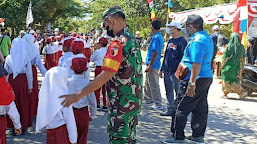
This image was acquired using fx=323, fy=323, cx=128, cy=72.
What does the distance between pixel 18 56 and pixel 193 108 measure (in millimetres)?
2806

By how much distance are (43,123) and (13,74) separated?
1989 mm

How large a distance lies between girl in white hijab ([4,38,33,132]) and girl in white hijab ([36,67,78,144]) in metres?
1.89

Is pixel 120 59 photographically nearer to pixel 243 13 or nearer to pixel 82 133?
pixel 82 133

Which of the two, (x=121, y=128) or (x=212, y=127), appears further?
(x=212, y=127)

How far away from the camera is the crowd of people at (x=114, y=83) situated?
3098mm

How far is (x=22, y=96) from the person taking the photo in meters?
5.35

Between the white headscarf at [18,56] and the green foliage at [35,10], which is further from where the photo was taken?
the green foliage at [35,10]

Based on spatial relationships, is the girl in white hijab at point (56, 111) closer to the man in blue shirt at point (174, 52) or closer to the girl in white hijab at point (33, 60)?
the girl in white hijab at point (33, 60)

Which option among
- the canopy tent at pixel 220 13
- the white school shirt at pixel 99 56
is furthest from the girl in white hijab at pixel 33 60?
the canopy tent at pixel 220 13

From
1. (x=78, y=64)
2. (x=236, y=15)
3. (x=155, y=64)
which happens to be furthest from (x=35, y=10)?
(x=78, y=64)

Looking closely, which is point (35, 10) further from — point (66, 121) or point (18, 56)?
point (66, 121)

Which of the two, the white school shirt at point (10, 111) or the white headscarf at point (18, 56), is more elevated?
the white headscarf at point (18, 56)

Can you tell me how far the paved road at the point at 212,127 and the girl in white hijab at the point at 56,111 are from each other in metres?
1.78

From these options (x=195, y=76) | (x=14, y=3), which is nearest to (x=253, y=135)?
(x=195, y=76)
